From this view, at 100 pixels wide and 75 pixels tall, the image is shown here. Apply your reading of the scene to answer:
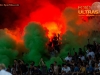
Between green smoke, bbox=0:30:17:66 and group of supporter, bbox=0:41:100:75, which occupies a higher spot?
green smoke, bbox=0:30:17:66

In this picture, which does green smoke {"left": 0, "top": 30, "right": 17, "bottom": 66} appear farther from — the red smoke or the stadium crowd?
the red smoke

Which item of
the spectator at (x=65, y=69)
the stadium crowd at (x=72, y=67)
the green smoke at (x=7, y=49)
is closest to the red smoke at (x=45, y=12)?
the green smoke at (x=7, y=49)

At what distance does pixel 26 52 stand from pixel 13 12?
3081mm

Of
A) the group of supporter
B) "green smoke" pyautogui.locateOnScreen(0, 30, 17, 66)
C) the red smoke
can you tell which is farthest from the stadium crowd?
the red smoke

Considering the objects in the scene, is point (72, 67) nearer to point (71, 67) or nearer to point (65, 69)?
point (71, 67)

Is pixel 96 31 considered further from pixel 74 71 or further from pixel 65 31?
pixel 74 71

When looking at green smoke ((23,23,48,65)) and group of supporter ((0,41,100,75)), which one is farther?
green smoke ((23,23,48,65))

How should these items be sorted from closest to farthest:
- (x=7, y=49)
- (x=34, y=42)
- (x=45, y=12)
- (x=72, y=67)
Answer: (x=72, y=67)
(x=7, y=49)
(x=34, y=42)
(x=45, y=12)

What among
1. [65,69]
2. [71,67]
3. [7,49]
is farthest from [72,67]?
[7,49]

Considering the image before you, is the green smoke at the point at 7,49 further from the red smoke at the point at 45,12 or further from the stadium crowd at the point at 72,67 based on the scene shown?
the red smoke at the point at 45,12

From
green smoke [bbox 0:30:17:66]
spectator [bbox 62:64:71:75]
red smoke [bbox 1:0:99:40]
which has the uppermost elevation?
red smoke [bbox 1:0:99:40]

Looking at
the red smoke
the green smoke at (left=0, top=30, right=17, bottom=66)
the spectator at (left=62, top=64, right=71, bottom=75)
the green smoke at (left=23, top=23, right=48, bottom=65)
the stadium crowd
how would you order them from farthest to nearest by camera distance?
the red smoke, the green smoke at (left=23, top=23, right=48, bottom=65), the green smoke at (left=0, top=30, right=17, bottom=66), the spectator at (left=62, top=64, right=71, bottom=75), the stadium crowd

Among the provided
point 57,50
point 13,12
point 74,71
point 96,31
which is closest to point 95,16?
point 96,31

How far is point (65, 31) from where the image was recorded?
17641 mm
